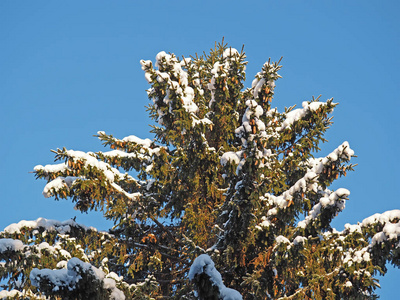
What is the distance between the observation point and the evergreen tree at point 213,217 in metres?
9.31

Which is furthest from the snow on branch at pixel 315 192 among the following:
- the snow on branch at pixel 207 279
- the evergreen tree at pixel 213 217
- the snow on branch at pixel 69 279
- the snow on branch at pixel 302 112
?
the snow on branch at pixel 69 279

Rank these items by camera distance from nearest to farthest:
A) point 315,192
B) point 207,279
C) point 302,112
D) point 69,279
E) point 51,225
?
point 69,279
point 207,279
point 315,192
point 51,225
point 302,112

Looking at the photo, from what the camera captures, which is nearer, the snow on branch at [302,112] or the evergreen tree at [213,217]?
the evergreen tree at [213,217]

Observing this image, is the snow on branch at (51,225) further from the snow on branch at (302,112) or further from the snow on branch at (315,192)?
the snow on branch at (302,112)

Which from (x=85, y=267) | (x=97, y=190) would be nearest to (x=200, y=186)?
(x=97, y=190)

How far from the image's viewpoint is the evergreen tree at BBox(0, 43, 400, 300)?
931cm

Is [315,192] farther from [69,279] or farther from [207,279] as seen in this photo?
[69,279]

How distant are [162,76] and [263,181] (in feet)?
10.1

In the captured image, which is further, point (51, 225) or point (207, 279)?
point (51, 225)

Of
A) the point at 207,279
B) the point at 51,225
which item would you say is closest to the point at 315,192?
the point at 207,279

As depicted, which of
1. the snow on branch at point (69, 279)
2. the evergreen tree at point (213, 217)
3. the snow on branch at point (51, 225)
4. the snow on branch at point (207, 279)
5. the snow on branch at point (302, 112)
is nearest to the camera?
the snow on branch at point (69, 279)

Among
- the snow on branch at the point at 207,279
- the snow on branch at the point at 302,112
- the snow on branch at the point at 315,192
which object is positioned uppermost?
the snow on branch at the point at 302,112

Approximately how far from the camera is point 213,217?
38.2 ft

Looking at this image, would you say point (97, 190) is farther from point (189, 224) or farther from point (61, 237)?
point (189, 224)
